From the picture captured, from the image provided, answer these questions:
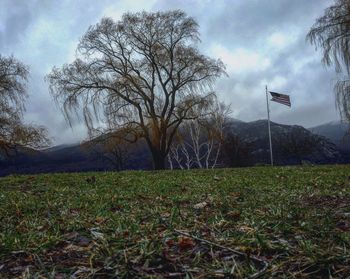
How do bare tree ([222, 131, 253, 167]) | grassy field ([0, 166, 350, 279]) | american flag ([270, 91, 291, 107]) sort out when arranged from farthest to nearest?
bare tree ([222, 131, 253, 167])
american flag ([270, 91, 291, 107])
grassy field ([0, 166, 350, 279])

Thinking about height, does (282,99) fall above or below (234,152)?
above

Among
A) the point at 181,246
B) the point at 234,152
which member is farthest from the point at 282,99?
the point at 234,152

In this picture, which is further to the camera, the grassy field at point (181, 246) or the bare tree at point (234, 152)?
the bare tree at point (234, 152)

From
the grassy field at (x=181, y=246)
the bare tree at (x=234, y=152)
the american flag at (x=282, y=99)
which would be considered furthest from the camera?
the bare tree at (x=234, y=152)

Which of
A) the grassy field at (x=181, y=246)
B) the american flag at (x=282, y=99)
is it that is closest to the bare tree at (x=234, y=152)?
the american flag at (x=282, y=99)

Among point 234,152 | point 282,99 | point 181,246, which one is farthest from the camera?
point 234,152

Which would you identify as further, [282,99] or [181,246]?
[282,99]

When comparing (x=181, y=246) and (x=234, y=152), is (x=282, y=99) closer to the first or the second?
(x=181, y=246)

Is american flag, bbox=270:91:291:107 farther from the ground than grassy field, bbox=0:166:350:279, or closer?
farther from the ground

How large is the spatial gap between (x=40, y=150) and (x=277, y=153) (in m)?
63.5

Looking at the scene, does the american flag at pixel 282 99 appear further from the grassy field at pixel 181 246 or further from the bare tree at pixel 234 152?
the bare tree at pixel 234 152

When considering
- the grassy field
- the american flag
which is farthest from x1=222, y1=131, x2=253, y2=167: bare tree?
the grassy field

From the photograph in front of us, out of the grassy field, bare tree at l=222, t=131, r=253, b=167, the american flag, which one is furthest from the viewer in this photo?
bare tree at l=222, t=131, r=253, b=167

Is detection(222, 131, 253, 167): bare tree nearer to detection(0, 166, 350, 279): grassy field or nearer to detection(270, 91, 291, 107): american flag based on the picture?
detection(270, 91, 291, 107): american flag
